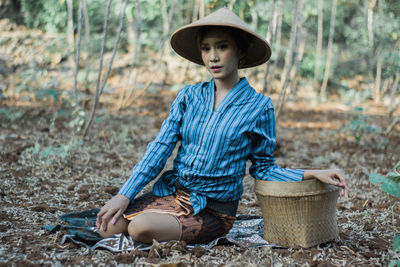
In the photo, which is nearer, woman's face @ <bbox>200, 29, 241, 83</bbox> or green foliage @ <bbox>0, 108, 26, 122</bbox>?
woman's face @ <bbox>200, 29, 241, 83</bbox>

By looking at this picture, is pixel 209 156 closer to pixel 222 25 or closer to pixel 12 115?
pixel 222 25

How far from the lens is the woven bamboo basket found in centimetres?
196

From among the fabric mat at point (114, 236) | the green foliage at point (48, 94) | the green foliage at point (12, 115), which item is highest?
the green foliage at point (48, 94)

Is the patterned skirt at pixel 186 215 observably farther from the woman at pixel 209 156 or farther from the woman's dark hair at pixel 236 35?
the woman's dark hair at pixel 236 35

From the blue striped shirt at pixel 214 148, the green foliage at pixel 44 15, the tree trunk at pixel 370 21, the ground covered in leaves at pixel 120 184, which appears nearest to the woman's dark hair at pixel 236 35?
the blue striped shirt at pixel 214 148

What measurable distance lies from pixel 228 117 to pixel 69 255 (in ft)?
3.12

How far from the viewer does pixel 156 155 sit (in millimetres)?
2084

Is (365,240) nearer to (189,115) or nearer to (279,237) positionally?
(279,237)

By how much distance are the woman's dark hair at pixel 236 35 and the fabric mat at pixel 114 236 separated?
0.95 meters

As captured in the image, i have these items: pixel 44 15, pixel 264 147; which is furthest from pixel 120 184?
pixel 44 15

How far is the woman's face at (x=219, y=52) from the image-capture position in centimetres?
201

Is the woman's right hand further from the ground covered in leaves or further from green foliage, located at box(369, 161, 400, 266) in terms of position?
green foliage, located at box(369, 161, 400, 266)

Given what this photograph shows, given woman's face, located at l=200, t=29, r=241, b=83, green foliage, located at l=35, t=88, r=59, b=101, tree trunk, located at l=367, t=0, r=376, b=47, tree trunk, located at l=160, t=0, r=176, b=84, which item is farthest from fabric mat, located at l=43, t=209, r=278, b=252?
tree trunk, located at l=367, t=0, r=376, b=47

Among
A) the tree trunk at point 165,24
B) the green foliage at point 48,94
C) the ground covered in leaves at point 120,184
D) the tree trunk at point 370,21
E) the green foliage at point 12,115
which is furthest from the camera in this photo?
the tree trunk at point 370,21
